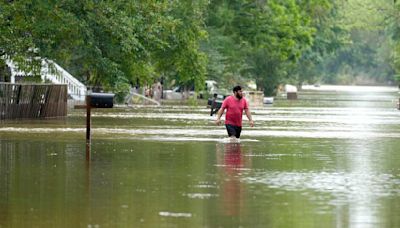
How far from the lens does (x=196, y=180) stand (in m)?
19.5

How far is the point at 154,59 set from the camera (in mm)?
61781

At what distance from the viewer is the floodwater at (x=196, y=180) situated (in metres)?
14.6

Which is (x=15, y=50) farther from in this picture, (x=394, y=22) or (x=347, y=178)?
(x=394, y=22)

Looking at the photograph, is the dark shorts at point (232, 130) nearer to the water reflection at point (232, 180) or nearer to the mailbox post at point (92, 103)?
the water reflection at point (232, 180)

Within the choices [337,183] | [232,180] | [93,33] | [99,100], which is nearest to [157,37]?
[93,33]


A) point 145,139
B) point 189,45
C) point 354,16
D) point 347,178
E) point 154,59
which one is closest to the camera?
point 347,178

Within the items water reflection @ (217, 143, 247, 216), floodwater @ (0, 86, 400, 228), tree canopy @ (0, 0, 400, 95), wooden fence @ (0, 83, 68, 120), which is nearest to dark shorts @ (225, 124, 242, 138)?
floodwater @ (0, 86, 400, 228)

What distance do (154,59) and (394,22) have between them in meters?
53.0

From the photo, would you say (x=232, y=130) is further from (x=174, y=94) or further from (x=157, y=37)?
(x=174, y=94)

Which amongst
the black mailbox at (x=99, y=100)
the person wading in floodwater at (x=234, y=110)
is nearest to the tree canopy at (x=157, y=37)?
the black mailbox at (x=99, y=100)

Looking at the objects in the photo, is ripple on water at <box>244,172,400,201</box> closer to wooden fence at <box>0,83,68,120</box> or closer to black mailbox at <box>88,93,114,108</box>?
black mailbox at <box>88,93,114,108</box>

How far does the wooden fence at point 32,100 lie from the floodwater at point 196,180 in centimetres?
847

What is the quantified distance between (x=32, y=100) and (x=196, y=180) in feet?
88.6

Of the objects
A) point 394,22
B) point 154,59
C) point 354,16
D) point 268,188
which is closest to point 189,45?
point 154,59
